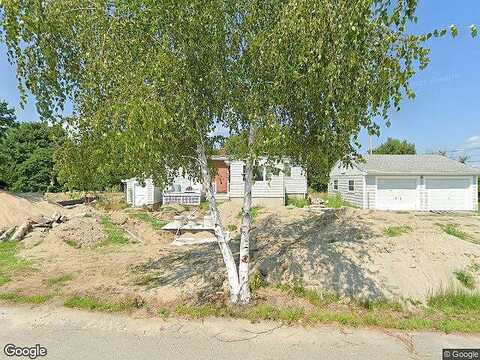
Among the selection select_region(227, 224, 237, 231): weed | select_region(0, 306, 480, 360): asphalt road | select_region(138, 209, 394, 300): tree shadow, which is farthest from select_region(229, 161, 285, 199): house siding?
select_region(0, 306, 480, 360): asphalt road

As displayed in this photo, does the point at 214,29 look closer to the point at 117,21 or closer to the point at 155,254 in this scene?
the point at 117,21

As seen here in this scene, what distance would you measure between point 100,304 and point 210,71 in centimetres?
452

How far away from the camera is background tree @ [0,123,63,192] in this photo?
29500 mm

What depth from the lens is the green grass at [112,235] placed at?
11.2m

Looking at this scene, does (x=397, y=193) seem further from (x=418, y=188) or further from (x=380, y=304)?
(x=380, y=304)

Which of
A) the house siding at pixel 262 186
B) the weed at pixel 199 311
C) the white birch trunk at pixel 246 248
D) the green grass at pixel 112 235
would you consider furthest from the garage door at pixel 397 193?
the weed at pixel 199 311

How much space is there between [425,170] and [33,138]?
3594cm

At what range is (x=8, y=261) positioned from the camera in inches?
349

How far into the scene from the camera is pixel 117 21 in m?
4.53

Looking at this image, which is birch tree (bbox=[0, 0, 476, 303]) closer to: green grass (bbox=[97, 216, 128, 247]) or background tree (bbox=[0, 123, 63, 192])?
green grass (bbox=[97, 216, 128, 247])

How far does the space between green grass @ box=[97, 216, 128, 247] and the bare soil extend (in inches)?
17.8

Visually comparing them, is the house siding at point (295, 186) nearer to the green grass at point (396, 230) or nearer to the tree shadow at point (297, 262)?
the tree shadow at point (297, 262)


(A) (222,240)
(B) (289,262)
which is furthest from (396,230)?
(A) (222,240)

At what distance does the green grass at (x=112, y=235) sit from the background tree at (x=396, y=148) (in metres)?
40.1
